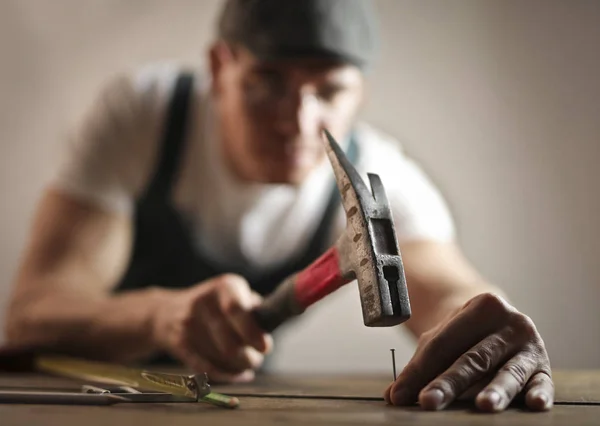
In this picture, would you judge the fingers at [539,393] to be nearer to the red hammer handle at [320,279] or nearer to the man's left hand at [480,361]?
the man's left hand at [480,361]

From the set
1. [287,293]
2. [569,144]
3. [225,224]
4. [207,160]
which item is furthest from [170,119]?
[569,144]

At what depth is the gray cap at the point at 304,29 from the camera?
4.50 feet

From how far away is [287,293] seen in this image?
101 cm

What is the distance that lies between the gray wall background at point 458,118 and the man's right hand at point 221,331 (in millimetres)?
1274

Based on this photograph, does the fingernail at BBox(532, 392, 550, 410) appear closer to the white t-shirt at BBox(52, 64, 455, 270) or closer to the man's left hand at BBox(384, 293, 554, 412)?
the man's left hand at BBox(384, 293, 554, 412)

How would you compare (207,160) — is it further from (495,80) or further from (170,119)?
(495,80)

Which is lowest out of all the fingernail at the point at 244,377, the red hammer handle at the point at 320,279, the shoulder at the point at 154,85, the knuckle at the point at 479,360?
the fingernail at the point at 244,377

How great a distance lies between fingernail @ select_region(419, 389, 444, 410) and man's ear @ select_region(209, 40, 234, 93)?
1.03 metres

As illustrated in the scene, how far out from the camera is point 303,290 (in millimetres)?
975

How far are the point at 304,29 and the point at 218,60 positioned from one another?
1.10ft

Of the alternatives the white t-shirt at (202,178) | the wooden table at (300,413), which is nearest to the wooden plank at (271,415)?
the wooden table at (300,413)

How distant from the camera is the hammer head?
73 centimetres

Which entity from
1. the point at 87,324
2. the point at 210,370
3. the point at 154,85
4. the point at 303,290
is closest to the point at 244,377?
the point at 210,370

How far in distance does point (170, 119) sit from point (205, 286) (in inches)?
25.9
